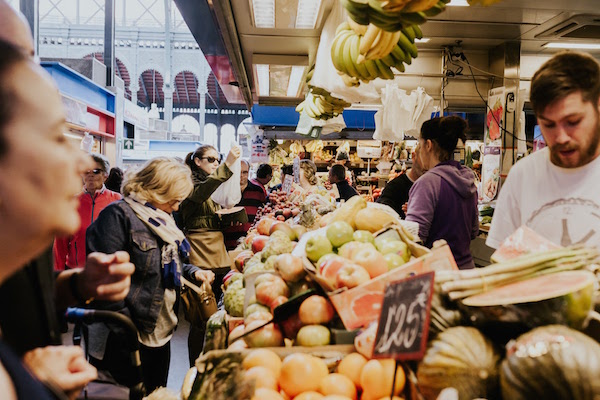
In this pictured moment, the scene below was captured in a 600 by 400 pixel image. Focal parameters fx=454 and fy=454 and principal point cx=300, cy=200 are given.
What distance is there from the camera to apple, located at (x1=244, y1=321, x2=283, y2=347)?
1.64 m

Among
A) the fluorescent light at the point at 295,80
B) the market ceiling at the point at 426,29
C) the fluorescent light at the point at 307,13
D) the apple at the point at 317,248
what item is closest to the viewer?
the apple at the point at 317,248

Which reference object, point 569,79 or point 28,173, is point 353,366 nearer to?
point 28,173

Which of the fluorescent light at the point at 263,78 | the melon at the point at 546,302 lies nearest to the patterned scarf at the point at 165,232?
the melon at the point at 546,302

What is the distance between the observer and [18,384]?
0.56 meters

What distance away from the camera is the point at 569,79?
163cm

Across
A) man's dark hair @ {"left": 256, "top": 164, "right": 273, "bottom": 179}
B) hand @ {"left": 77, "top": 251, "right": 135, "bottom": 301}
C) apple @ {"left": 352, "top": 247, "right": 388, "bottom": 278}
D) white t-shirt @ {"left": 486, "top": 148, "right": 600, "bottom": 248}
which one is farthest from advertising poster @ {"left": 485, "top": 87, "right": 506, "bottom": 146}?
hand @ {"left": 77, "top": 251, "right": 135, "bottom": 301}

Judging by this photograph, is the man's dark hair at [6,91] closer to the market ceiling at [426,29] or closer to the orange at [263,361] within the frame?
the orange at [263,361]

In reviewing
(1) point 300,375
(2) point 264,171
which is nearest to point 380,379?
(1) point 300,375

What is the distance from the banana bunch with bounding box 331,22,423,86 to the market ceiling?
0.98 m

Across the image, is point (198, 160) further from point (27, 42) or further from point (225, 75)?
point (27, 42)

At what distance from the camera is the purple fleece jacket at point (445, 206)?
9.71 feet

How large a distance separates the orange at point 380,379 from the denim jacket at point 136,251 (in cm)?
183

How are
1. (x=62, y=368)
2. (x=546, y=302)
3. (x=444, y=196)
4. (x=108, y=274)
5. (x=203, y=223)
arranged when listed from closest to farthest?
(x=62, y=368)
(x=546, y=302)
(x=108, y=274)
(x=444, y=196)
(x=203, y=223)

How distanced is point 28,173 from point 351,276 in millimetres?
1215
